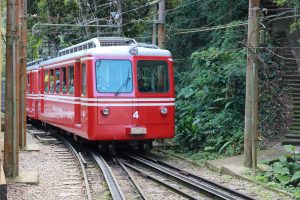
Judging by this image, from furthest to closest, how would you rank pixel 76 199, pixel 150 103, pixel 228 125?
pixel 228 125, pixel 150 103, pixel 76 199

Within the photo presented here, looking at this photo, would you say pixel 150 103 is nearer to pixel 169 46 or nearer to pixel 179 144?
pixel 179 144

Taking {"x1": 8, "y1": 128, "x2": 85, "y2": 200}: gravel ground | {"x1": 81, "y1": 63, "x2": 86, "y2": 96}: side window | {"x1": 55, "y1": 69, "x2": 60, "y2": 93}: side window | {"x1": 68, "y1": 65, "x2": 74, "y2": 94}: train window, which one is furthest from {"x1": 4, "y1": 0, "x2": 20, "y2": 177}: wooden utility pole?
{"x1": 55, "y1": 69, "x2": 60, "y2": 93}: side window

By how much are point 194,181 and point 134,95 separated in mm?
3530

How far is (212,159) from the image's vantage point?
542 inches

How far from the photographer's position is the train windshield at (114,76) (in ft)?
43.4

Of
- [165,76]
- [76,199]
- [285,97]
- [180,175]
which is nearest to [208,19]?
[285,97]

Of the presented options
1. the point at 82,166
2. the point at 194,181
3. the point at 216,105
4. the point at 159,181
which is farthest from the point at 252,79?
the point at 216,105

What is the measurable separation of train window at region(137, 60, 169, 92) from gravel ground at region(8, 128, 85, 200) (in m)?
2.72

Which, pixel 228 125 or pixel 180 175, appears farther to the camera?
pixel 228 125

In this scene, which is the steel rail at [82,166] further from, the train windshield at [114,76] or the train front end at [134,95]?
the train windshield at [114,76]

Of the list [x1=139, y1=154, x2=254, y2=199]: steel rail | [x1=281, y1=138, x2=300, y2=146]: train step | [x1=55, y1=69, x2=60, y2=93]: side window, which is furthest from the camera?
[x1=55, y1=69, x2=60, y2=93]: side window

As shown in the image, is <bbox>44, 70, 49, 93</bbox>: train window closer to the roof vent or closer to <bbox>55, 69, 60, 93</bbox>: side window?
<bbox>55, 69, 60, 93</bbox>: side window

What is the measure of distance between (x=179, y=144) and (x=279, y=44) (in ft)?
19.1

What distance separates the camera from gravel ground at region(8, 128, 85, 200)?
354 inches
